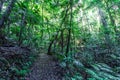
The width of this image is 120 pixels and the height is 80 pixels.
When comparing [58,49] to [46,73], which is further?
[58,49]

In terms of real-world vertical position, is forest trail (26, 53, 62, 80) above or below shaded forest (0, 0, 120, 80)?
below

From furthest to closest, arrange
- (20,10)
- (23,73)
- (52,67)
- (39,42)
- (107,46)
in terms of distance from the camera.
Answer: (39,42) < (107,46) < (20,10) < (52,67) < (23,73)

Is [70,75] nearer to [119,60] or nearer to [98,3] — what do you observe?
[119,60]

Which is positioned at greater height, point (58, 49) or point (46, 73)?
point (58, 49)

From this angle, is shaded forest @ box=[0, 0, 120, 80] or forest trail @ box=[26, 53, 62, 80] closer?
forest trail @ box=[26, 53, 62, 80]

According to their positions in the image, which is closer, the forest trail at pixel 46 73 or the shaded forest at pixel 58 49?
the forest trail at pixel 46 73

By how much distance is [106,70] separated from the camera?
1270 cm

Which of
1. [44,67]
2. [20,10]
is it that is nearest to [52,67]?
[44,67]

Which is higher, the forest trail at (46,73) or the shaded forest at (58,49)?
the shaded forest at (58,49)

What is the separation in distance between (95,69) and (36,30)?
45.7 feet

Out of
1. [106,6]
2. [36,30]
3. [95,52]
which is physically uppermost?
[106,6]

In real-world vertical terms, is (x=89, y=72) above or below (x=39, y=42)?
below

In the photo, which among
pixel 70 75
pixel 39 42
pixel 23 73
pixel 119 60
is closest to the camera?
pixel 23 73

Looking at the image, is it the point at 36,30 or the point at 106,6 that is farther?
the point at 36,30
